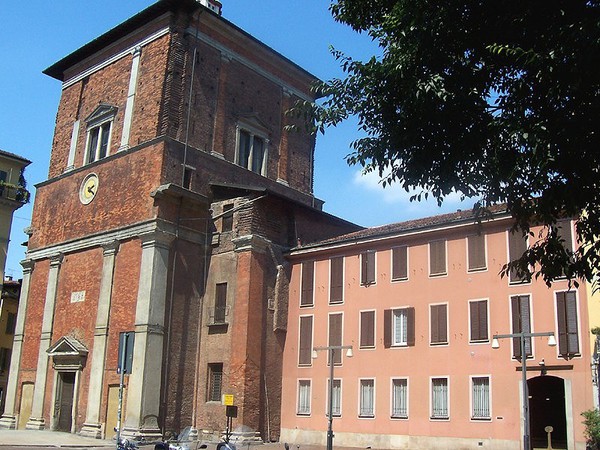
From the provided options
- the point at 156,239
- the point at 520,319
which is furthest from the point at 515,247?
the point at 156,239

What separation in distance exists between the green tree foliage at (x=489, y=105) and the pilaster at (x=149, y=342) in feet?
65.0

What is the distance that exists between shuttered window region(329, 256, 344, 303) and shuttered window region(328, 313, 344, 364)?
28.9 inches

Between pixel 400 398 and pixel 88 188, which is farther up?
pixel 88 188

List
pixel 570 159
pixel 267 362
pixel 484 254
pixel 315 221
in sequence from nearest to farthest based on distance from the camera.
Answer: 1. pixel 570 159
2. pixel 484 254
3. pixel 267 362
4. pixel 315 221

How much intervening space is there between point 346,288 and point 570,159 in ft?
67.9

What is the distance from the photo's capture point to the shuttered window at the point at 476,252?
26000mm

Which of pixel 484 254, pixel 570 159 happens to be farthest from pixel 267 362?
pixel 570 159

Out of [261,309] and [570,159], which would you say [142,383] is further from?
[570,159]

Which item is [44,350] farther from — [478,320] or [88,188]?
[478,320]

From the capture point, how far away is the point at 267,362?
30.0 metres

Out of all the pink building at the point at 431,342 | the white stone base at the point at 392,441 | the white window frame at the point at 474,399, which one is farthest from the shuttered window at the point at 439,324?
the white stone base at the point at 392,441

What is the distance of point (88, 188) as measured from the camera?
34.5 meters

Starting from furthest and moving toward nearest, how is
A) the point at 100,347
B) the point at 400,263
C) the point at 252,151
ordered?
the point at 252,151 → the point at 100,347 → the point at 400,263

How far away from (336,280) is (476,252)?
654 cm
